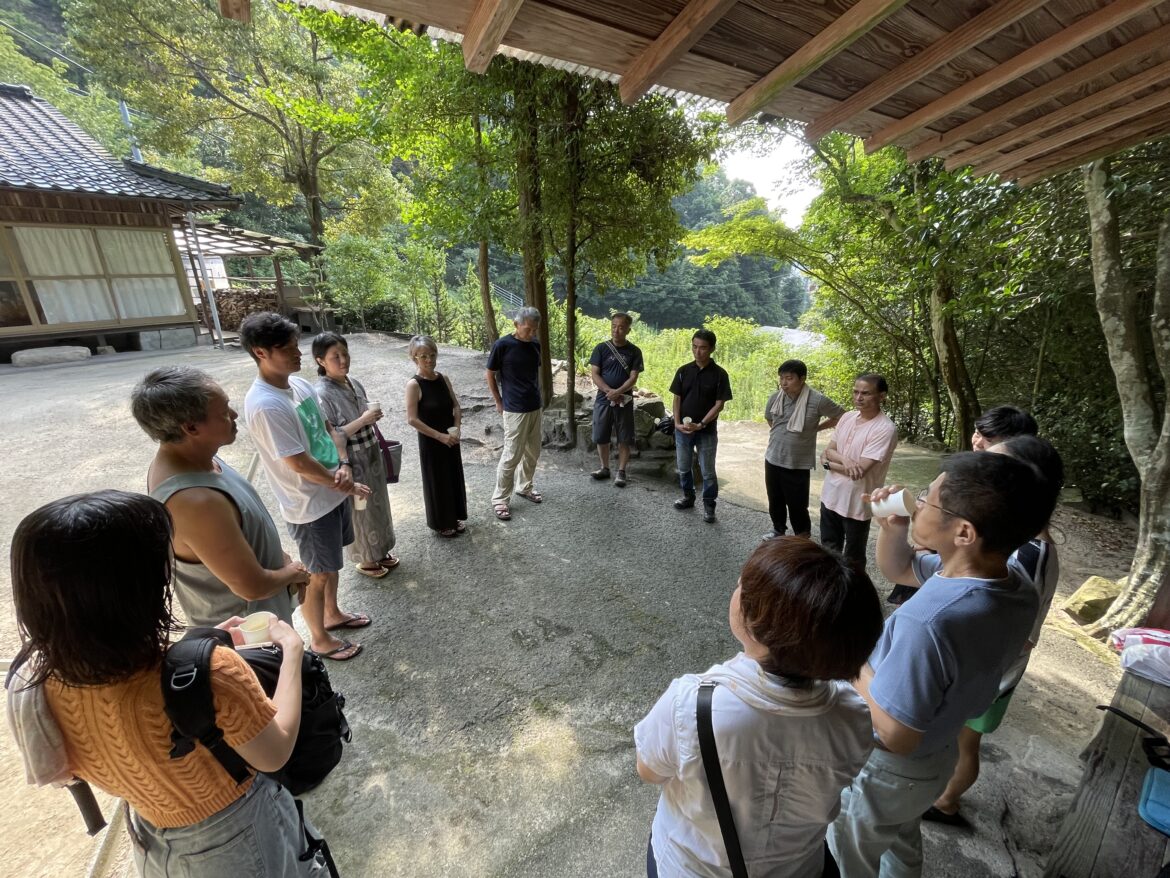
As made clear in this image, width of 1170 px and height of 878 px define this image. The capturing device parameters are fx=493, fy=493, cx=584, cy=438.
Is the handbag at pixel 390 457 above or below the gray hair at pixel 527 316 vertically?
below

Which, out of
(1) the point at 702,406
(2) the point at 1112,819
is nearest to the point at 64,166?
(1) the point at 702,406

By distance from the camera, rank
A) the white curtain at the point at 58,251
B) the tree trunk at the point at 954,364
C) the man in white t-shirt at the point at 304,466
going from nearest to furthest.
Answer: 1. the man in white t-shirt at the point at 304,466
2. the tree trunk at the point at 954,364
3. the white curtain at the point at 58,251

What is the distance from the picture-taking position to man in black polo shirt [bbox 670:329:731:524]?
4367mm

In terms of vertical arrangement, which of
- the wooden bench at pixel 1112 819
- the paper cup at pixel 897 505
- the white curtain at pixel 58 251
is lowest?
the wooden bench at pixel 1112 819

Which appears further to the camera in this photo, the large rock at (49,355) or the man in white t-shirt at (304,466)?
the large rock at (49,355)

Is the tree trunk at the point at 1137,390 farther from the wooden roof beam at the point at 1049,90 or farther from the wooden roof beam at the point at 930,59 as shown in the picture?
the wooden roof beam at the point at 930,59

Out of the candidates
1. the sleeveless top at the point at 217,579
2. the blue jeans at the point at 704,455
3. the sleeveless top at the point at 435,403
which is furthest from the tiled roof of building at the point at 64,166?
the blue jeans at the point at 704,455

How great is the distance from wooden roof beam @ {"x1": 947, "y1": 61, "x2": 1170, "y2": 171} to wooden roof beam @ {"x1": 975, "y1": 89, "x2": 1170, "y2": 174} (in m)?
0.05

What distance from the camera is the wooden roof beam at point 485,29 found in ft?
4.20

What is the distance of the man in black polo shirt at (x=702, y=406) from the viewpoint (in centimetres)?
437

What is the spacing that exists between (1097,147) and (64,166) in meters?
14.2

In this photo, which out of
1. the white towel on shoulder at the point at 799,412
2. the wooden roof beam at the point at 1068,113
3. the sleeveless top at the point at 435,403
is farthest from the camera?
the sleeveless top at the point at 435,403

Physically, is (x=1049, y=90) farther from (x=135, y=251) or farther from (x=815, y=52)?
(x=135, y=251)

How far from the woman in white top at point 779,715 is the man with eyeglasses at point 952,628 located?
0.30 meters
